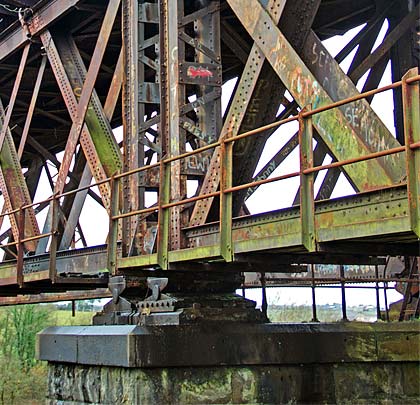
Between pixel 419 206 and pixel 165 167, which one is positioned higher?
pixel 165 167

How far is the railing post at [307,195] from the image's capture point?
681cm

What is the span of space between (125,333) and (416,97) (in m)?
4.46

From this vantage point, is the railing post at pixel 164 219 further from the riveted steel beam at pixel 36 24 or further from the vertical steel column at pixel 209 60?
the riveted steel beam at pixel 36 24

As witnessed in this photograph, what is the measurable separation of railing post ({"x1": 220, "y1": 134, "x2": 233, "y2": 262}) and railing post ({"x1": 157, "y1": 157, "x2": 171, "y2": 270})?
1.10 m

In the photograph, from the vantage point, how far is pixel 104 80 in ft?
65.1

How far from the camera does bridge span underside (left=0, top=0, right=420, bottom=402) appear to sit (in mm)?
7008

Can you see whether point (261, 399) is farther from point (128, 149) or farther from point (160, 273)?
point (128, 149)

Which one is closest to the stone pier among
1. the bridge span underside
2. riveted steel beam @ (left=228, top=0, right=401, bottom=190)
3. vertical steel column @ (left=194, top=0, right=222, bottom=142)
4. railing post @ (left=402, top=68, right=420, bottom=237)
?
the bridge span underside

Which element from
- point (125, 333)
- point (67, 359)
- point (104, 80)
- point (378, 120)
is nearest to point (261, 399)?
point (125, 333)

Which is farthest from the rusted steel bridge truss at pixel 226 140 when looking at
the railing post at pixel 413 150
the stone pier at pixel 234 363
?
the stone pier at pixel 234 363

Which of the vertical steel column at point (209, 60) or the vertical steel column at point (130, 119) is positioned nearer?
the vertical steel column at point (209, 60)

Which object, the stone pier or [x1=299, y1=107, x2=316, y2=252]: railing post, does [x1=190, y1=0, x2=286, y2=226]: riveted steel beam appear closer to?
the stone pier

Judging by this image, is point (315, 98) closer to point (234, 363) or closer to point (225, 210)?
point (225, 210)

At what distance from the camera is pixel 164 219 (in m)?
8.84
